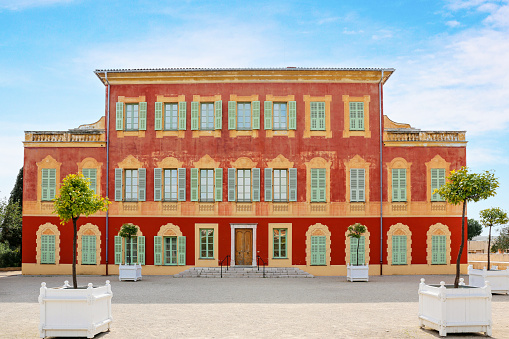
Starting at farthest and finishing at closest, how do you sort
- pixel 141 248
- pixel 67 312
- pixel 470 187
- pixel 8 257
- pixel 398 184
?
pixel 8 257
pixel 398 184
pixel 141 248
pixel 470 187
pixel 67 312

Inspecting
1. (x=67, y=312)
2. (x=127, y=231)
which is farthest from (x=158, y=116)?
(x=67, y=312)

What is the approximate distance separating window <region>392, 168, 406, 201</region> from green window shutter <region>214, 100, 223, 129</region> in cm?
899

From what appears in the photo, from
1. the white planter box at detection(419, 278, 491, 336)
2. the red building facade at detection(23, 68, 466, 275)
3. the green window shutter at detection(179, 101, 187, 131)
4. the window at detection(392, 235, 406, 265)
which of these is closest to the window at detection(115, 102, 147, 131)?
the red building facade at detection(23, 68, 466, 275)

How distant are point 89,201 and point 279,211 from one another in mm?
15022

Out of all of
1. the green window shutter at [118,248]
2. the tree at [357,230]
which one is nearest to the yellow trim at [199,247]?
the green window shutter at [118,248]

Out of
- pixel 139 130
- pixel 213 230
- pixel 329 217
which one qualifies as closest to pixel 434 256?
pixel 329 217

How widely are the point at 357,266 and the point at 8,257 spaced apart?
67.5ft

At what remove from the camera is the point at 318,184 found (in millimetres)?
29078

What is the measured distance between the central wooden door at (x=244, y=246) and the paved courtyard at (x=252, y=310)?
4176mm

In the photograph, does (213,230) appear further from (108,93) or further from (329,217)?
(108,93)

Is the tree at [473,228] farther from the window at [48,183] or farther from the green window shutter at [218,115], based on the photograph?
the window at [48,183]

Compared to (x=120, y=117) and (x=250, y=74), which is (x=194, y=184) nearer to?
(x=120, y=117)

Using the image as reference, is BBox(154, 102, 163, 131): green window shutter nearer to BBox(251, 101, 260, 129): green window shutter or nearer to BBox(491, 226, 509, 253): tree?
BBox(251, 101, 260, 129): green window shutter

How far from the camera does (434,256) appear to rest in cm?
2894
